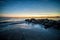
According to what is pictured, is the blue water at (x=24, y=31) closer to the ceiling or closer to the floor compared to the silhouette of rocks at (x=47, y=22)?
closer to the floor

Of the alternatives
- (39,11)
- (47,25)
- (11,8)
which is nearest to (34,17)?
(39,11)

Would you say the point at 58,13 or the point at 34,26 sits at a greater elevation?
the point at 58,13

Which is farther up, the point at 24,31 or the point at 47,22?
the point at 47,22

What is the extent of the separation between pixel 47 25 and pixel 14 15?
0.58 meters

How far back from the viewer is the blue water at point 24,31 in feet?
4.64

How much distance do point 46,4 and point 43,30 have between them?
0.44 m

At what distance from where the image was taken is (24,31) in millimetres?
1462

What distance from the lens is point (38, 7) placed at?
1507mm

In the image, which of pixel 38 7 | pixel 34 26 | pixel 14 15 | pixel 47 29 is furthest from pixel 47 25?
pixel 14 15

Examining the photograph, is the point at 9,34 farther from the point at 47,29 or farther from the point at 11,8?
the point at 47,29

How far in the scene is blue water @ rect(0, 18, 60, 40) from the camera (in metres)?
1.41

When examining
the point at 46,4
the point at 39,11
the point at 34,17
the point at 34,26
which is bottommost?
the point at 34,26

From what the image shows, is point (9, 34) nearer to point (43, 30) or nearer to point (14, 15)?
point (14, 15)

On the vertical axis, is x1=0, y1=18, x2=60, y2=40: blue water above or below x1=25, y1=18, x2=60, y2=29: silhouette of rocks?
below
